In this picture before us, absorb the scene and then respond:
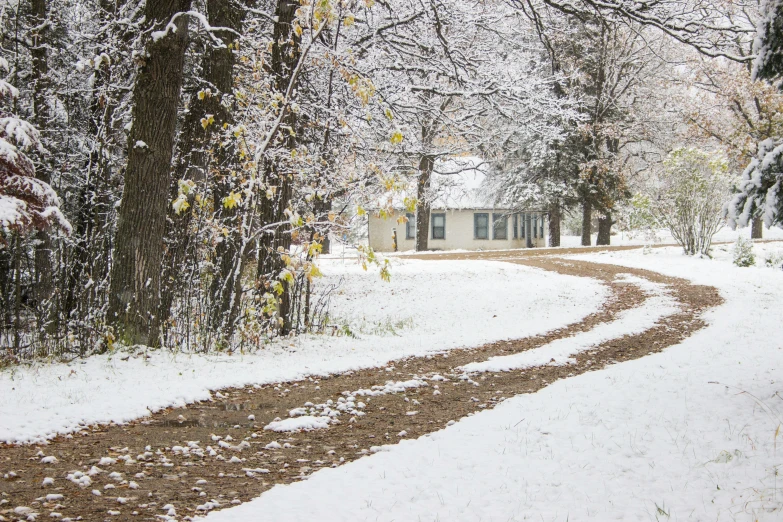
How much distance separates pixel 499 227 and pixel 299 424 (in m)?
31.9

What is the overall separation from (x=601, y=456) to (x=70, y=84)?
9773mm

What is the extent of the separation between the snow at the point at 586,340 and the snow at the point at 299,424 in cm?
279

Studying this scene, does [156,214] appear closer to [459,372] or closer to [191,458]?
[191,458]

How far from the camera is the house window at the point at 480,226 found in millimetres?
35312

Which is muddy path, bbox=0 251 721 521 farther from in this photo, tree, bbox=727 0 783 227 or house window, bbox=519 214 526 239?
house window, bbox=519 214 526 239

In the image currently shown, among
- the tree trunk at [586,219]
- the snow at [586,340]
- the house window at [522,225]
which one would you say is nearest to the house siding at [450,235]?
the house window at [522,225]

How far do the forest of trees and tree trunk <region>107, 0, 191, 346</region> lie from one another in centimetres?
2

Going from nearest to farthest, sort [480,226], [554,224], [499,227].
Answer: [554,224], [480,226], [499,227]

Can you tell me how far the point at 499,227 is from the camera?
3594 centimetres

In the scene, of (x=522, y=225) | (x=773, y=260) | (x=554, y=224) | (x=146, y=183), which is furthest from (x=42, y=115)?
(x=522, y=225)

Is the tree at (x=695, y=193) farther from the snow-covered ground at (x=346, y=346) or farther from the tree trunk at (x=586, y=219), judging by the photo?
the tree trunk at (x=586, y=219)

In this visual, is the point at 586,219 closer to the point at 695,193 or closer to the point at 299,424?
the point at 695,193

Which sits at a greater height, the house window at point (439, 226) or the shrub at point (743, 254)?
the house window at point (439, 226)

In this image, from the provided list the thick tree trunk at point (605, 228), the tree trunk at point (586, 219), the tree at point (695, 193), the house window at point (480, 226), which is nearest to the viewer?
the tree at point (695, 193)
